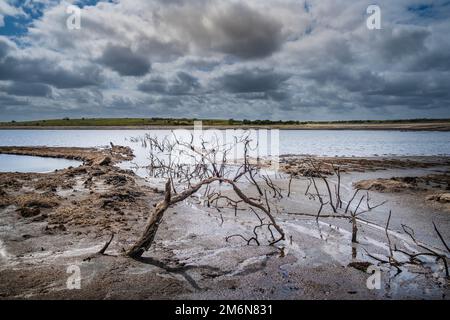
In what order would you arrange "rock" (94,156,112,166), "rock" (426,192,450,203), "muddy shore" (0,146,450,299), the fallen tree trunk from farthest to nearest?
"rock" (94,156,112,166), "rock" (426,192,450,203), the fallen tree trunk, "muddy shore" (0,146,450,299)

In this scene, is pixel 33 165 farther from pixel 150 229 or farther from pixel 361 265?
pixel 361 265

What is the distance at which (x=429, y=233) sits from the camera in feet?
28.9

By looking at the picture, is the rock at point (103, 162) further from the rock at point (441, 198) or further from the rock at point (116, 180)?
the rock at point (441, 198)

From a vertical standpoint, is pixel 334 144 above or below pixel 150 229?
above

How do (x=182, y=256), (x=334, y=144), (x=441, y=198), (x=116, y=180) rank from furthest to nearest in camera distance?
(x=334, y=144)
(x=116, y=180)
(x=441, y=198)
(x=182, y=256)

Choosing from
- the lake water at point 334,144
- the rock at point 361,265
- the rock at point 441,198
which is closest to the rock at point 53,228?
the rock at point 361,265

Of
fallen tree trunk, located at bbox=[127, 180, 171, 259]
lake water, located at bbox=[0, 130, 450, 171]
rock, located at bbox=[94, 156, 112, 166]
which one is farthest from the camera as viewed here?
lake water, located at bbox=[0, 130, 450, 171]

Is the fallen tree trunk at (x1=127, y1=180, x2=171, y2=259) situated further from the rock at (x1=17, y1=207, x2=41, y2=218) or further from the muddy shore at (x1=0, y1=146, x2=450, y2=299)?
the rock at (x1=17, y1=207, x2=41, y2=218)

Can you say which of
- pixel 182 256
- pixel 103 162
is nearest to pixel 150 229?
pixel 182 256

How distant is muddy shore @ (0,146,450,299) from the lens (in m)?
5.34

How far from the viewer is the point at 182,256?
6863mm

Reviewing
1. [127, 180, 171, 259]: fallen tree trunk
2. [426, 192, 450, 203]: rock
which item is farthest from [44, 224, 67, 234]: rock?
[426, 192, 450, 203]: rock

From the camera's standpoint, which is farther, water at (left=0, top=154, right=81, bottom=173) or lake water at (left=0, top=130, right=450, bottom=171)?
lake water at (left=0, top=130, right=450, bottom=171)
